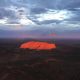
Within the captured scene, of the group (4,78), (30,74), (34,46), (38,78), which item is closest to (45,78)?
(38,78)

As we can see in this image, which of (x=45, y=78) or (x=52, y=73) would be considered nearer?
(x=45, y=78)

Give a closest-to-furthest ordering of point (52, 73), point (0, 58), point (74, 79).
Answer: point (74, 79), point (52, 73), point (0, 58)

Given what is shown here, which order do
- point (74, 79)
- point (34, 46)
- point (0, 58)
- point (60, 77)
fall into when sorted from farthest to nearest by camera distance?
1. point (34, 46)
2. point (0, 58)
3. point (60, 77)
4. point (74, 79)

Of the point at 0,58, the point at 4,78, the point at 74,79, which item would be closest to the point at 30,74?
the point at 4,78

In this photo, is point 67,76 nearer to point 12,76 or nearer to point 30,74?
point 30,74

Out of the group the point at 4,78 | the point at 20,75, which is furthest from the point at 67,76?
the point at 4,78

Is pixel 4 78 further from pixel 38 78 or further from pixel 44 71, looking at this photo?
pixel 44 71

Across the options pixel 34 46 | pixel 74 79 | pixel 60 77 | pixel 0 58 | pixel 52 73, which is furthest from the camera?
pixel 34 46

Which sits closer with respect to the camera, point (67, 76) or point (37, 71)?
point (67, 76)
